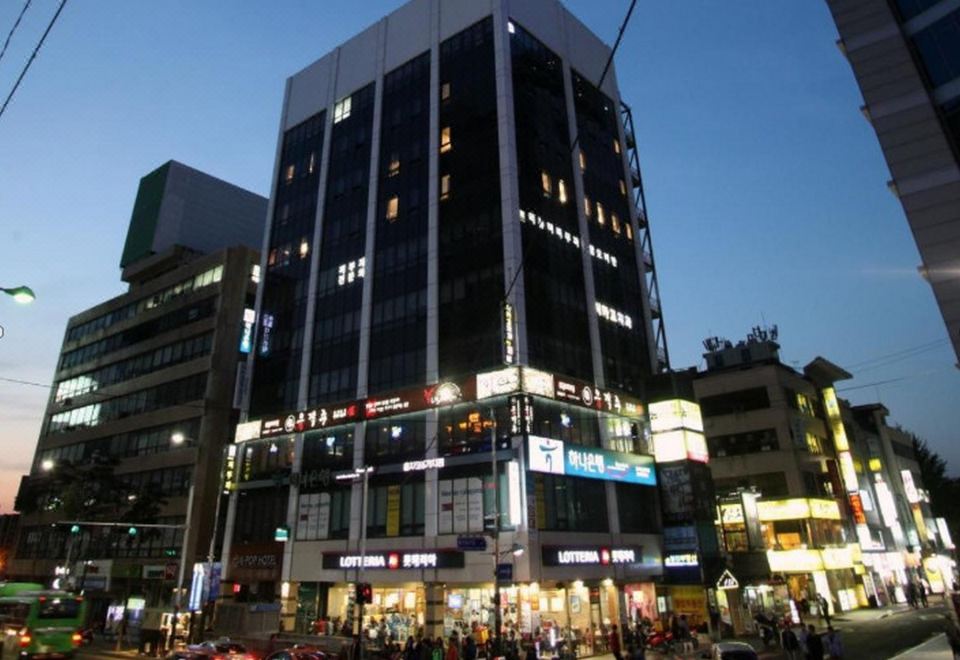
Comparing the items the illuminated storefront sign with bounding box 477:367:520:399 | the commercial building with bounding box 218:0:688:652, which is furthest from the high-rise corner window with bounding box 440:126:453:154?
the illuminated storefront sign with bounding box 477:367:520:399

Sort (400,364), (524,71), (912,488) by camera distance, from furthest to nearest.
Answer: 1. (912,488)
2. (524,71)
3. (400,364)

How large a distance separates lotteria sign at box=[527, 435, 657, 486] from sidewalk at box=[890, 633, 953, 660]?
61.5 feet

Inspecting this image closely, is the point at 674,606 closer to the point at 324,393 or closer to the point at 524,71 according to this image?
the point at 324,393

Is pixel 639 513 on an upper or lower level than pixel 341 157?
lower

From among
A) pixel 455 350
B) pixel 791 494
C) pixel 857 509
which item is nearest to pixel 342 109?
pixel 455 350

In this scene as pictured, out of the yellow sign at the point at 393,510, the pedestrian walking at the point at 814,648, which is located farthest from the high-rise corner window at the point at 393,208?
the pedestrian walking at the point at 814,648

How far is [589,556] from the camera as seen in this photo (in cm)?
4016

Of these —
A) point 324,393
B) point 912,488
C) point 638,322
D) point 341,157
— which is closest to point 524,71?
point 341,157

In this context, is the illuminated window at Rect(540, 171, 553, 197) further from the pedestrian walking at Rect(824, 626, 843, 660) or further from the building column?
the pedestrian walking at Rect(824, 626, 843, 660)

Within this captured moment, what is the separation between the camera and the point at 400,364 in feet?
158

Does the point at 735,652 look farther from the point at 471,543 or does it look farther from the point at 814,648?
the point at 471,543

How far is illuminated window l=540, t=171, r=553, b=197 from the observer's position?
163ft

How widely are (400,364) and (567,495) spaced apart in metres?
15.8

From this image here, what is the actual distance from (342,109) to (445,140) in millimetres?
16443
